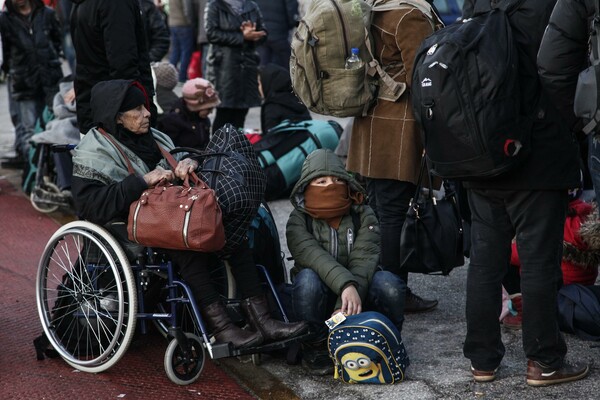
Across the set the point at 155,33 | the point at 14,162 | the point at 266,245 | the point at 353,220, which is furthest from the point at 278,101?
the point at 353,220

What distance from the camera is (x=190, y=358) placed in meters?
4.65

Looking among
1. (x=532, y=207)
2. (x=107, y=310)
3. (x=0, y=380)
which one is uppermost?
(x=532, y=207)

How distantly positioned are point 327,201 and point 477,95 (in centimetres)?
114

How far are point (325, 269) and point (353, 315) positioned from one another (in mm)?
296

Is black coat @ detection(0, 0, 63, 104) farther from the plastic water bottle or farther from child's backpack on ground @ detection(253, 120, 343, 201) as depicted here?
the plastic water bottle

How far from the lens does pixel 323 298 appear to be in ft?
15.7

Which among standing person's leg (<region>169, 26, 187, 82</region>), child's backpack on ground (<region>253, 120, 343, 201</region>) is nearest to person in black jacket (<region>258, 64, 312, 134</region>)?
child's backpack on ground (<region>253, 120, 343, 201</region>)

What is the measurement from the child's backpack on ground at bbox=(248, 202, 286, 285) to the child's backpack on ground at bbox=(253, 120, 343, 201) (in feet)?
8.90

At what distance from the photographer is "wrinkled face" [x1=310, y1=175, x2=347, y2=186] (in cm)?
492

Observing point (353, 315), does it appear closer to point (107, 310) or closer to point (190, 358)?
point (190, 358)

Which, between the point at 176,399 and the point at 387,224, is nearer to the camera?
the point at 176,399

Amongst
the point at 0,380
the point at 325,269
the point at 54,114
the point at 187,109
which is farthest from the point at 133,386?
the point at 54,114

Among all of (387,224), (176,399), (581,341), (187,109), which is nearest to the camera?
(176,399)

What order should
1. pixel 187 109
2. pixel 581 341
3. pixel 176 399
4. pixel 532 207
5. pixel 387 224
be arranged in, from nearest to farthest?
pixel 532 207, pixel 176 399, pixel 581 341, pixel 387 224, pixel 187 109
